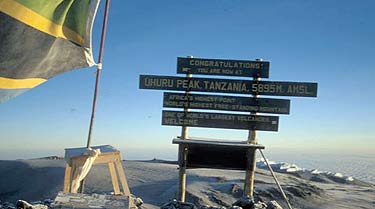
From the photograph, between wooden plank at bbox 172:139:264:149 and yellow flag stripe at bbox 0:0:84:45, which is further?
wooden plank at bbox 172:139:264:149

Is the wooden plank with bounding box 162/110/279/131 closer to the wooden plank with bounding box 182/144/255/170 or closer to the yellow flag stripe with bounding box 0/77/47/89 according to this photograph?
the wooden plank with bounding box 182/144/255/170

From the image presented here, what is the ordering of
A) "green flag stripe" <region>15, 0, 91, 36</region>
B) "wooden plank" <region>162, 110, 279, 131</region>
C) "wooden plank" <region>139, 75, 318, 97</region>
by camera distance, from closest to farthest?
"green flag stripe" <region>15, 0, 91, 36</region>
"wooden plank" <region>139, 75, 318, 97</region>
"wooden plank" <region>162, 110, 279, 131</region>

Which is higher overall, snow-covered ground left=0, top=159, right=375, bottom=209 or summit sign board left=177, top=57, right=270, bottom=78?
summit sign board left=177, top=57, right=270, bottom=78

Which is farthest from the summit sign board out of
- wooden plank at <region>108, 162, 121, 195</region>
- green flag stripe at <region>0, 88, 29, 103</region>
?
green flag stripe at <region>0, 88, 29, 103</region>

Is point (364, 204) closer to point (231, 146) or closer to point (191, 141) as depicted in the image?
point (231, 146)

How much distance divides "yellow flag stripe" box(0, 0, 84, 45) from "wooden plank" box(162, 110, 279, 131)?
5.27m

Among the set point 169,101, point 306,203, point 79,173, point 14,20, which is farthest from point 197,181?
point 14,20

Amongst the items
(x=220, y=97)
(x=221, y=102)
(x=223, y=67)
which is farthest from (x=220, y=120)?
(x=223, y=67)

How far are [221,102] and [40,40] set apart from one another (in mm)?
6203

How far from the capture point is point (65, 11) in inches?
164

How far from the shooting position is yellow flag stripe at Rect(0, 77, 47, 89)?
3664mm

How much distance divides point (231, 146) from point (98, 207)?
4.73m

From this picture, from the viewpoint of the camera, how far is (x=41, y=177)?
1330 centimetres

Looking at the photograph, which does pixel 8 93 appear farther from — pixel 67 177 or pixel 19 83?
pixel 67 177
